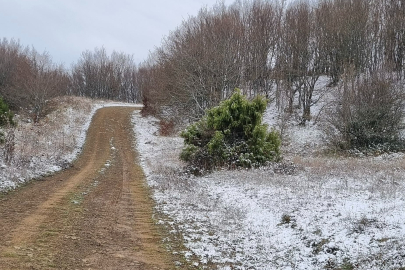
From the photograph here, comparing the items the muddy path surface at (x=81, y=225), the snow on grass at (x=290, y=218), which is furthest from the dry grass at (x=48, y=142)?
the snow on grass at (x=290, y=218)

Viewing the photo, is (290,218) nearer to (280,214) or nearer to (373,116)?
(280,214)

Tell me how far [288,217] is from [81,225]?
4461 millimetres

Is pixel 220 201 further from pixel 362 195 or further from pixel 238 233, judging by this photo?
pixel 362 195

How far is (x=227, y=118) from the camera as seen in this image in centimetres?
1462

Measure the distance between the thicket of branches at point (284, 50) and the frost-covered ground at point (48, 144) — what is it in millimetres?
9724

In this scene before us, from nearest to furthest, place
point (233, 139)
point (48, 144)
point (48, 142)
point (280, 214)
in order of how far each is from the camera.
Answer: point (280, 214) < point (233, 139) < point (48, 144) < point (48, 142)

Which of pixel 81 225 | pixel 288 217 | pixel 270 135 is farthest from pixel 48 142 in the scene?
pixel 288 217

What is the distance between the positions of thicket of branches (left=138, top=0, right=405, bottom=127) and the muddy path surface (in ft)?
51.9

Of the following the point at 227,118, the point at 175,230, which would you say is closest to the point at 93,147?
the point at 227,118

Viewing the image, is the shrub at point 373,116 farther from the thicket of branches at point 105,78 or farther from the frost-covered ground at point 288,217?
the thicket of branches at point 105,78

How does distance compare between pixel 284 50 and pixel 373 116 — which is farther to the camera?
pixel 284 50

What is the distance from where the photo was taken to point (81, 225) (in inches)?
282

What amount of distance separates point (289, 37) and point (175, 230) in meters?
26.9

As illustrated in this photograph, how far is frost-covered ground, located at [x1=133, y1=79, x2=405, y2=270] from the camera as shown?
18.1 ft
